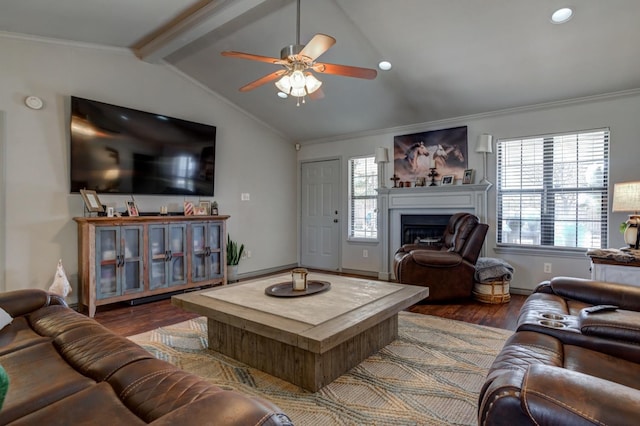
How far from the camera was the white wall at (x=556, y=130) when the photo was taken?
3.69 m

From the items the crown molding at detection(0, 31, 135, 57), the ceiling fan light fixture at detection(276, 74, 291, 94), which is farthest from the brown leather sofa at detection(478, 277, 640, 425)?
the crown molding at detection(0, 31, 135, 57)

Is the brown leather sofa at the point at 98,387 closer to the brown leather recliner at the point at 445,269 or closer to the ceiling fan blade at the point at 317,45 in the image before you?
the ceiling fan blade at the point at 317,45

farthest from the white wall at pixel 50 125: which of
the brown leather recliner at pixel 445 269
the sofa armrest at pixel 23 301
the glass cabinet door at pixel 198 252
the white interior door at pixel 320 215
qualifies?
the brown leather recliner at pixel 445 269

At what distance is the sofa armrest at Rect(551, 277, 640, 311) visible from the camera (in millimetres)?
1792

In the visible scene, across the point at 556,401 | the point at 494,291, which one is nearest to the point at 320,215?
the point at 494,291

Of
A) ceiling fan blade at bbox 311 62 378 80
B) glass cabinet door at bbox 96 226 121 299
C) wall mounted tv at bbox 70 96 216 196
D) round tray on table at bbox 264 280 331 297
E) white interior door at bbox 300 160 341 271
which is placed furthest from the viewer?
white interior door at bbox 300 160 341 271

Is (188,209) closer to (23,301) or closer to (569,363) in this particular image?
(23,301)

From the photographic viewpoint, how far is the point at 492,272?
384cm

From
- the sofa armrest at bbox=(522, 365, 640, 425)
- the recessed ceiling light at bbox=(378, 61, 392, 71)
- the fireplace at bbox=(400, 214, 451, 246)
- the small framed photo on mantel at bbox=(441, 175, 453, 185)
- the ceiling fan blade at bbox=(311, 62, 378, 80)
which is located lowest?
the sofa armrest at bbox=(522, 365, 640, 425)

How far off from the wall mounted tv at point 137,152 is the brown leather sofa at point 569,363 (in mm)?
4090

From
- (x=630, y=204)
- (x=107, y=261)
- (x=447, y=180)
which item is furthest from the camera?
(x=447, y=180)

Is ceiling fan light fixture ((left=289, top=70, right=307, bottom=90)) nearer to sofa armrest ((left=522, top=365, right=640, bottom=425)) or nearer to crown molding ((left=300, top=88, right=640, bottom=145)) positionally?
sofa armrest ((left=522, top=365, right=640, bottom=425))

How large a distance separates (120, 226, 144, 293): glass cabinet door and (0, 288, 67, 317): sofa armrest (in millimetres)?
1844

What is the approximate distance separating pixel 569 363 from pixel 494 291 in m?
2.77
